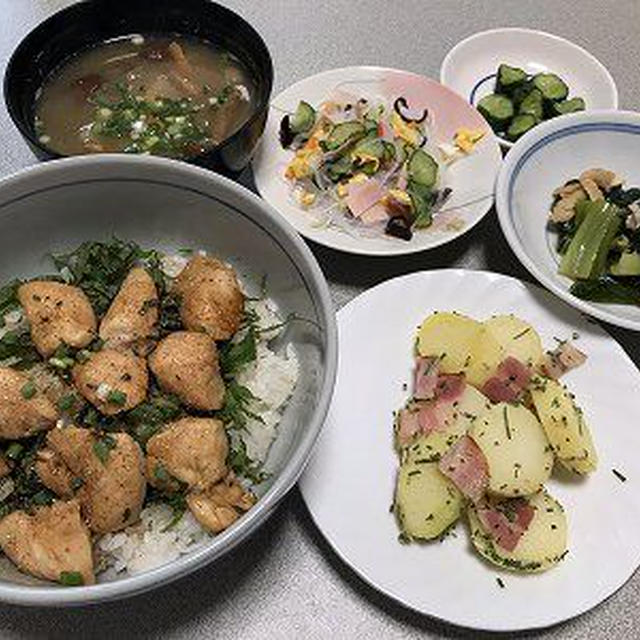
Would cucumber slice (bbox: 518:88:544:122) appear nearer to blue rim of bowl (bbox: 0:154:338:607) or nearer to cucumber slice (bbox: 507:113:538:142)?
cucumber slice (bbox: 507:113:538:142)

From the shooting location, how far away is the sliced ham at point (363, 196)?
5.49ft

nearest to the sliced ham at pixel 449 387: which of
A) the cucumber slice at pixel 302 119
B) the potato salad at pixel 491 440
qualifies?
the potato salad at pixel 491 440

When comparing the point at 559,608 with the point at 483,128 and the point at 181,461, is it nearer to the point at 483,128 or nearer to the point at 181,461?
the point at 181,461

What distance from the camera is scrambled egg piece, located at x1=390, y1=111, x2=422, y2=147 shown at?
1.82 meters

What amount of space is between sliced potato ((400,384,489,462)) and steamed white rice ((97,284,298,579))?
0.77ft

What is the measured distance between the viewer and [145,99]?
1694mm

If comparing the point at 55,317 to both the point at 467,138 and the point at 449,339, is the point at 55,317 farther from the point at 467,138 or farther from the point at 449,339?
the point at 467,138

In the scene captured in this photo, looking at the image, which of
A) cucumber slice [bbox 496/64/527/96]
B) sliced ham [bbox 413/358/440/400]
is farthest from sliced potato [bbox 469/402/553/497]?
cucumber slice [bbox 496/64/527/96]

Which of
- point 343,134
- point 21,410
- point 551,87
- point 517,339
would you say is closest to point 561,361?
point 517,339

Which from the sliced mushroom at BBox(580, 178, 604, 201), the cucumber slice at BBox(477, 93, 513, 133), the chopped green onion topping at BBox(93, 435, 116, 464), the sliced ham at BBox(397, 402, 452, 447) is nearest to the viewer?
the chopped green onion topping at BBox(93, 435, 116, 464)

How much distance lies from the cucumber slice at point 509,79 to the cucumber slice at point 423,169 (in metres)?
0.36

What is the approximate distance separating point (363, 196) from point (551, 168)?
0.45m

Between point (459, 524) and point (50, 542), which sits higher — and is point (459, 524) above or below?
below

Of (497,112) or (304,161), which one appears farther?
(497,112)
